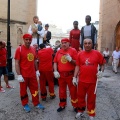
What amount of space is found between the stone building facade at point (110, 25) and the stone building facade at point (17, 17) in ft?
27.5

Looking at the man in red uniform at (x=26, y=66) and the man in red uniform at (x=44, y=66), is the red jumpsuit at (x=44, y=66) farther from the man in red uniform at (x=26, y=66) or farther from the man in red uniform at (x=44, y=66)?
the man in red uniform at (x=26, y=66)

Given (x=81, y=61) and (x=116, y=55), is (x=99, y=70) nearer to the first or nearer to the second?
(x=81, y=61)

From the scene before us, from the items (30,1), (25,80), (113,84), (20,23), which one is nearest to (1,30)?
(20,23)

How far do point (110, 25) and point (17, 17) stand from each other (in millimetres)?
9511

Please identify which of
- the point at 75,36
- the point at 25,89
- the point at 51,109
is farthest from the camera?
the point at 75,36

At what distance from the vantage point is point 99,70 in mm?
5262

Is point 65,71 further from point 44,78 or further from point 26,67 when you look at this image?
point 44,78

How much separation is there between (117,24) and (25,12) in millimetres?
10458

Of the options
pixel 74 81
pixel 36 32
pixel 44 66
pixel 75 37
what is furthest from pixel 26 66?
pixel 75 37

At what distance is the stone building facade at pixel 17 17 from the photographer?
68.7ft

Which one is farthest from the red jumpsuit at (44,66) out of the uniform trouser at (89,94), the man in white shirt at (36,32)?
the uniform trouser at (89,94)

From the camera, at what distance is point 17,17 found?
22438 mm

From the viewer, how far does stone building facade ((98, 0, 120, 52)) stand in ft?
53.5

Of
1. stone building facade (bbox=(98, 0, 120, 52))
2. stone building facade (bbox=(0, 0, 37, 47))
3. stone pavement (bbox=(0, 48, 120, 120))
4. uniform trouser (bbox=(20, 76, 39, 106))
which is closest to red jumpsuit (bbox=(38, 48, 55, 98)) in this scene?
stone pavement (bbox=(0, 48, 120, 120))
